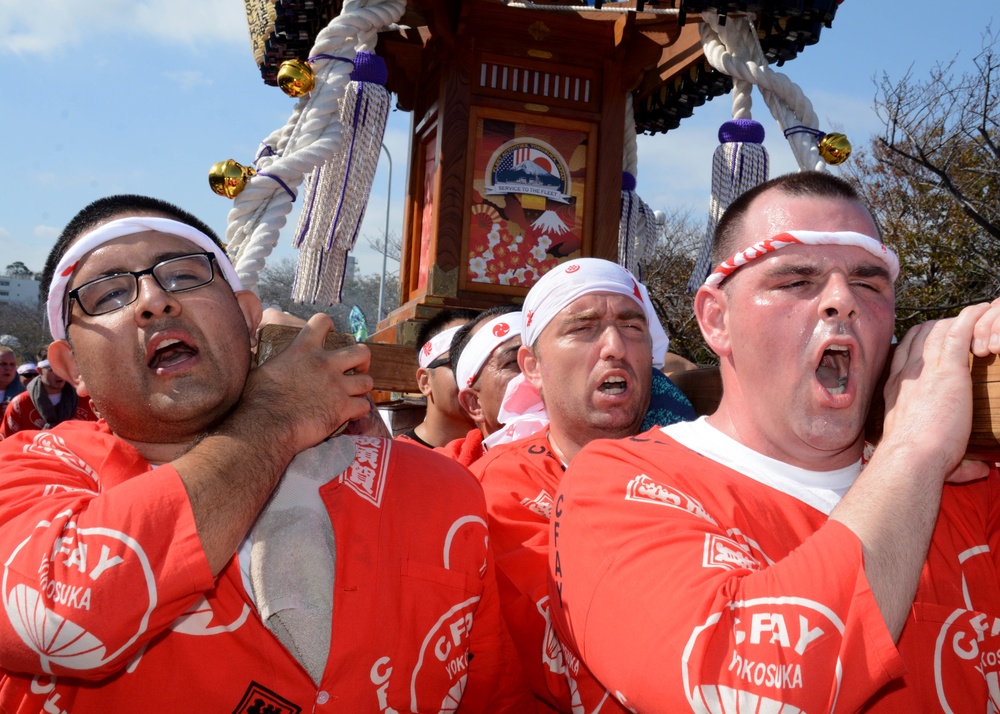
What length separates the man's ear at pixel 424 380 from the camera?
14.5 feet

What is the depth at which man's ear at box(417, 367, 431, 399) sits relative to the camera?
14.5ft

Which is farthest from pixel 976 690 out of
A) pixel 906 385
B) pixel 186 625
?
pixel 186 625

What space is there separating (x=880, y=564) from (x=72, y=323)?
173 cm

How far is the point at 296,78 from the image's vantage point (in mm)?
4324

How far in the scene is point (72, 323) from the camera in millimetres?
2033

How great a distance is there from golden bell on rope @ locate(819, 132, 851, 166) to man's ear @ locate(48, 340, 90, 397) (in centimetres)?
393

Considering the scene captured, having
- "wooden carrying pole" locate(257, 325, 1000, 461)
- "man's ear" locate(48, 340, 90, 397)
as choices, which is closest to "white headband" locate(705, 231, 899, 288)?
"wooden carrying pole" locate(257, 325, 1000, 461)

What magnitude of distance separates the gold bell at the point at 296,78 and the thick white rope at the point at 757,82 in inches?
83.2

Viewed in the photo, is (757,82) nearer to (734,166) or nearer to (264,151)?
(734,166)

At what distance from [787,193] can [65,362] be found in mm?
1728

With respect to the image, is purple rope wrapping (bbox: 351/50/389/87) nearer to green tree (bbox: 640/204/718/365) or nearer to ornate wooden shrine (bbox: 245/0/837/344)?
ornate wooden shrine (bbox: 245/0/837/344)

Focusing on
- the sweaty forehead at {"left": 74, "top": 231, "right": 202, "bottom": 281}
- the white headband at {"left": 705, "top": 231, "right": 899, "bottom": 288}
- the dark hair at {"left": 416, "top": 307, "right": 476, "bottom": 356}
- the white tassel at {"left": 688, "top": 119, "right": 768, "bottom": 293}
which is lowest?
the sweaty forehead at {"left": 74, "top": 231, "right": 202, "bottom": 281}

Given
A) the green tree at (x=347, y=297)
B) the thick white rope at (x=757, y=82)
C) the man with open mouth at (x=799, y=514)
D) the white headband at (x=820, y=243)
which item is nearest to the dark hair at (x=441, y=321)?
the thick white rope at (x=757, y=82)

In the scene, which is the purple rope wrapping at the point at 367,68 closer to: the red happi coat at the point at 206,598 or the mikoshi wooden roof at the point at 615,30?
the mikoshi wooden roof at the point at 615,30
